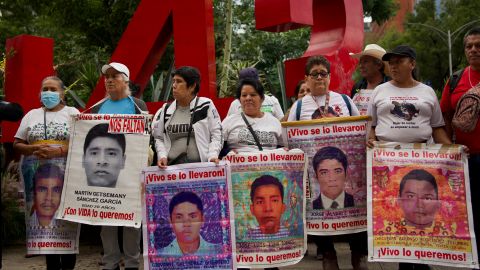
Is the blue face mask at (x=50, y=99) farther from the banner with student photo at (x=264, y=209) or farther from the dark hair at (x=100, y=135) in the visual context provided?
the banner with student photo at (x=264, y=209)

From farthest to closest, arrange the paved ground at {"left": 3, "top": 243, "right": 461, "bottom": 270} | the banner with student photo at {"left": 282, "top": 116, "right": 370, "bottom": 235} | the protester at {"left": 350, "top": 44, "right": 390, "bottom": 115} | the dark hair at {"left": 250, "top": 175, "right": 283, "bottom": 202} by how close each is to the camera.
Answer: the paved ground at {"left": 3, "top": 243, "right": 461, "bottom": 270} < the protester at {"left": 350, "top": 44, "right": 390, "bottom": 115} < the banner with student photo at {"left": 282, "top": 116, "right": 370, "bottom": 235} < the dark hair at {"left": 250, "top": 175, "right": 283, "bottom": 202}

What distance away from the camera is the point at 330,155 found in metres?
4.89

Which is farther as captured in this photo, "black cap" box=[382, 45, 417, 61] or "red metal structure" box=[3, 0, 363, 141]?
"red metal structure" box=[3, 0, 363, 141]

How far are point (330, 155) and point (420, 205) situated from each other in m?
0.78

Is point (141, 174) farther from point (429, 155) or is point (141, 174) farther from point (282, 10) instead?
point (282, 10)

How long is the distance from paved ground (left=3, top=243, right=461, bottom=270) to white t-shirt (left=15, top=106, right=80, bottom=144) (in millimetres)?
1790

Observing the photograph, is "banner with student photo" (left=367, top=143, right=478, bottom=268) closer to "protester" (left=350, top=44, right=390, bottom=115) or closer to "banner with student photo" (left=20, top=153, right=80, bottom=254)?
"protester" (left=350, top=44, right=390, bottom=115)

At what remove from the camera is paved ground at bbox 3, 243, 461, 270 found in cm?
623

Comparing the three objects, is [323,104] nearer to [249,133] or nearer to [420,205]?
[249,133]

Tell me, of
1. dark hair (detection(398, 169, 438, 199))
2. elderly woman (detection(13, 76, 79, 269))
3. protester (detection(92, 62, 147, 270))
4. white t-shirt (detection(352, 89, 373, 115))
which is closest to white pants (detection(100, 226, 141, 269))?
protester (detection(92, 62, 147, 270))

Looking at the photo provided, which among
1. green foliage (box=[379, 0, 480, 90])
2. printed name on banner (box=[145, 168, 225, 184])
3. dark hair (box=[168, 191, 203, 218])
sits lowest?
dark hair (box=[168, 191, 203, 218])

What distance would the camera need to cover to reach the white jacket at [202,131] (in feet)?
15.8

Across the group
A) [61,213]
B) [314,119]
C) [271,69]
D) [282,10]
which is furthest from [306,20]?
[271,69]

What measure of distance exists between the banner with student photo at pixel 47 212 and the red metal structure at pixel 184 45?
243 cm
